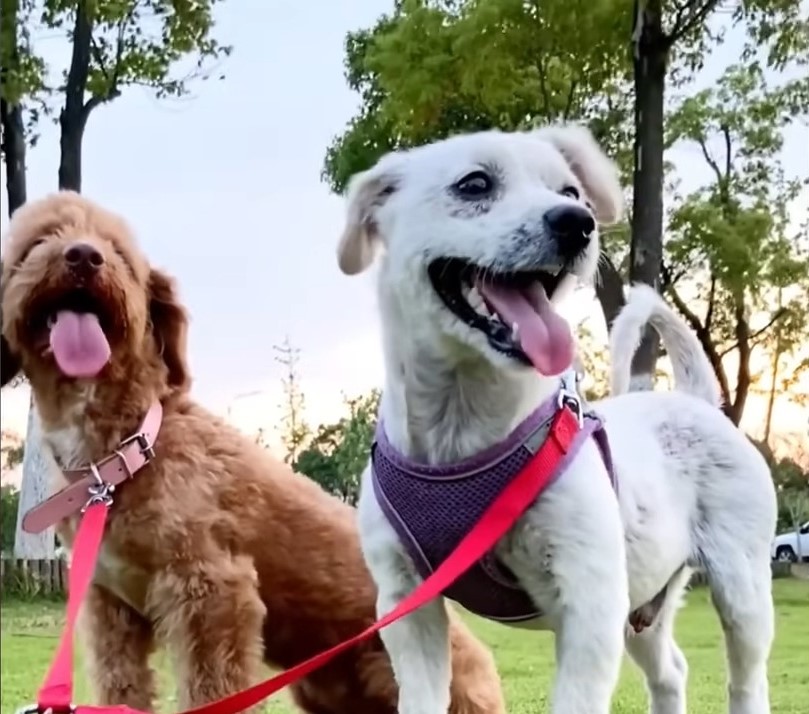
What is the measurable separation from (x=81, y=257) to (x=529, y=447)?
60cm

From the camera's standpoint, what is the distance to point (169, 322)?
164 cm

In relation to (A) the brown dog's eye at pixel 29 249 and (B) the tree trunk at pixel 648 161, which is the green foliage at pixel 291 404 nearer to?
(A) the brown dog's eye at pixel 29 249

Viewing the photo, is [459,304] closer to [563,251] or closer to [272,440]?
[563,251]

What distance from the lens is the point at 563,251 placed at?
3.83 feet

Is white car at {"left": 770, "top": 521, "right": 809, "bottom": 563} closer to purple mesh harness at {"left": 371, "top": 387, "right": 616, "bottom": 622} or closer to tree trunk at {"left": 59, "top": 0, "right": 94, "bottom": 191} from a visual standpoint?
purple mesh harness at {"left": 371, "top": 387, "right": 616, "bottom": 622}

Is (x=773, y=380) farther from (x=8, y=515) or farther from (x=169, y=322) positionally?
(x=8, y=515)

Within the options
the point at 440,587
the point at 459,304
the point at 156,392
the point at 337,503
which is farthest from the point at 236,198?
the point at 440,587

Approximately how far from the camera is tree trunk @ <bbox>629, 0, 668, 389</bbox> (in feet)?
4.79

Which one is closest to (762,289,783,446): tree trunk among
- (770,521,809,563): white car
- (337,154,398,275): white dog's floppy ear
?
(770,521,809,563): white car

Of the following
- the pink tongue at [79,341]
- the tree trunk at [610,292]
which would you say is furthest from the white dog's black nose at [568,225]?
the pink tongue at [79,341]

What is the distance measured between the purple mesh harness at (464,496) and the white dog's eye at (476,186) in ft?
0.70

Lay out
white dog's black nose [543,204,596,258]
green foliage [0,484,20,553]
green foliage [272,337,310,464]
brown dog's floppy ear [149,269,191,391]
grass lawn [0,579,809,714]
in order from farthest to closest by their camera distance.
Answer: green foliage [0,484,20,553]
green foliage [272,337,310,464]
brown dog's floppy ear [149,269,191,391]
grass lawn [0,579,809,714]
white dog's black nose [543,204,596,258]

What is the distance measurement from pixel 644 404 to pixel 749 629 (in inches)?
10.3

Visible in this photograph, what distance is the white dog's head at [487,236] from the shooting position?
1172mm
